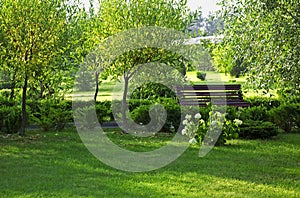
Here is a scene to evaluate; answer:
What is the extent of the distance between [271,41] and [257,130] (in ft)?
13.0

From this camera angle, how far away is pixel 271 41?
722 centimetres

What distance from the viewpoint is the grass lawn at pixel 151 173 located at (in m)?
6.61

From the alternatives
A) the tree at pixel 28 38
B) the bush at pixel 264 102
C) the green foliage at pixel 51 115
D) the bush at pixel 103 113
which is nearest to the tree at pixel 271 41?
the tree at pixel 28 38

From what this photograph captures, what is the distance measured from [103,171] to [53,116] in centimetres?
419

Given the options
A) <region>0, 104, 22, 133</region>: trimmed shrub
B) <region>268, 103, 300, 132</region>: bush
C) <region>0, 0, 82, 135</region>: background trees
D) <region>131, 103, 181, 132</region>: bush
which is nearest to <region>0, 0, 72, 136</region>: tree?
<region>0, 0, 82, 135</region>: background trees

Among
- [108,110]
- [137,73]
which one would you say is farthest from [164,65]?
[108,110]

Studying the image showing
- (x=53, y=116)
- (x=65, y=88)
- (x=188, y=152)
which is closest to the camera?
(x=188, y=152)

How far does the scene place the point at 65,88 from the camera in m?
14.9

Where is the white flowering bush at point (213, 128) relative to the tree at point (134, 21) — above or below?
below

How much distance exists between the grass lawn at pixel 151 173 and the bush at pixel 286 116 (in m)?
1.66

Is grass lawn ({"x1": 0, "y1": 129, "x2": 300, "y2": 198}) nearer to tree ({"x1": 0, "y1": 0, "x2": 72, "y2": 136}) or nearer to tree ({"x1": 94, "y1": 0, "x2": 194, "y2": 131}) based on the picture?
tree ({"x1": 0, "y1": 0, "x2": 72, "y2": 136})

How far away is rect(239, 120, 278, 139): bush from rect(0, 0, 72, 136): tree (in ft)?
14.5

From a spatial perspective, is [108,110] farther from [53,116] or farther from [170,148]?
[170,148]

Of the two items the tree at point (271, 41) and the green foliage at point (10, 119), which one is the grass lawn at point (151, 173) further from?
the tree at point (271, 41)
